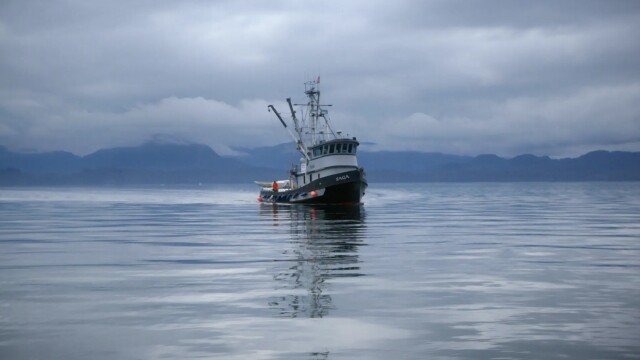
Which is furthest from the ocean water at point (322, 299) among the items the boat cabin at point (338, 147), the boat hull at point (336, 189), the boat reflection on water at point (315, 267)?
the boat cabin at point (338, 147)

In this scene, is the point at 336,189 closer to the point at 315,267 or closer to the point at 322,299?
the point at 315,267

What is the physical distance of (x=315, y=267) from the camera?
2581 cm

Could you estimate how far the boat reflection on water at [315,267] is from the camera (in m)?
17.9

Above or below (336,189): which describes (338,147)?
above

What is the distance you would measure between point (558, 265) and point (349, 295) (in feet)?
35.5

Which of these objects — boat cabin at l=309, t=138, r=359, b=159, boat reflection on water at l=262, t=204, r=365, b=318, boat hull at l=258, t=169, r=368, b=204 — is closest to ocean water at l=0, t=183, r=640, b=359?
boat reflection on water at l=262, t=204, r=365, b=318

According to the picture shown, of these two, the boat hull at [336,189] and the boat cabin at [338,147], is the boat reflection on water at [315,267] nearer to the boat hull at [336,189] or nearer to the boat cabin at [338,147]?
the boat hull at [336,189]

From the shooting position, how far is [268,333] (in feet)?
48.0

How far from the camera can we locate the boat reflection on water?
1788cm

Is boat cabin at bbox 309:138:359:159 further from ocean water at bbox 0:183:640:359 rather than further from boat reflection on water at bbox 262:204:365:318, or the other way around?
ocean water at bbox 0:183:640:359

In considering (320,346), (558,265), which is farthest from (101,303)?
(558,265)

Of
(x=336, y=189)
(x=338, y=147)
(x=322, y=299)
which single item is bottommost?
(x=322, y=299)

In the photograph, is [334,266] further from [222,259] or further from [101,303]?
[101,303]

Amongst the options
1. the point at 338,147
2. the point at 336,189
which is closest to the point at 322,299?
the point at 336,189
